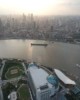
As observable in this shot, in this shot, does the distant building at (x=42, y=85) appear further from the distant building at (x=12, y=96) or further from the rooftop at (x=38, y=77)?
the distant building at (x=12, y=96)

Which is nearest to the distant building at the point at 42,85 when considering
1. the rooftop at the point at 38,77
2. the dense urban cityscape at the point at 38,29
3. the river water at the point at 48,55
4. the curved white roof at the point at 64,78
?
the rooftop at the point at 38,77

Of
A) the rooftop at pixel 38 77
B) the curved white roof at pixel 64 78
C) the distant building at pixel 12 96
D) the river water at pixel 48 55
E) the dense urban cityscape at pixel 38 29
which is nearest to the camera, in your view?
the distant building at pixel 12 96

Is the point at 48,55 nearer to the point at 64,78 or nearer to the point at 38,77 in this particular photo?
the point at 64,78

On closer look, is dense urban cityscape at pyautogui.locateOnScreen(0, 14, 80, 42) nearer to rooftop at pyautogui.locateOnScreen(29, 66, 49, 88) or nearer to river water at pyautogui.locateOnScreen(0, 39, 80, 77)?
river water at pyautogui.locateOnScreen(0, 39, 80, 77)

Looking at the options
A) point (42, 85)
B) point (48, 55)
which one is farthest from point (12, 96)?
point (48, 55)

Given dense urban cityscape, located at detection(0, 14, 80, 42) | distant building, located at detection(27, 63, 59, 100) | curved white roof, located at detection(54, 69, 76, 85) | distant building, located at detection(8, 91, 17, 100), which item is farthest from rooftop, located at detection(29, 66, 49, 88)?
dense urban cityscape, located at detection(0, 14, 80, 42)

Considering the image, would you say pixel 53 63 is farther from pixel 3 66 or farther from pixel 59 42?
pixel 59 42

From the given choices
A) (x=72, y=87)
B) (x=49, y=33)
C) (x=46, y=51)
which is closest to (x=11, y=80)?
(x=72, y=87)
